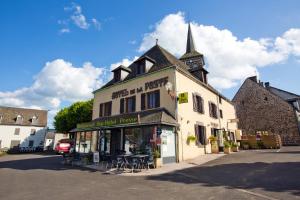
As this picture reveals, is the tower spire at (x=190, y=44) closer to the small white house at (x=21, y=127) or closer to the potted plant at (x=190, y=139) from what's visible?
the potted plant at (x=190, y=139)

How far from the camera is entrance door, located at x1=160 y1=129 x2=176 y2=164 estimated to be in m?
12.7

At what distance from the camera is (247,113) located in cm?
2967

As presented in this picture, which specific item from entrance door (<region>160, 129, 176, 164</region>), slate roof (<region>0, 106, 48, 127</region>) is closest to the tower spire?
entrance door (<region>160, 129, 176, 164</region>)

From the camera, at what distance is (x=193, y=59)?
97.9 feet

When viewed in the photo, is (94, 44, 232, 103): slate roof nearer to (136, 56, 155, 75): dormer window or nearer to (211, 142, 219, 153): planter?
(136, 56, 155, 75): dormer window

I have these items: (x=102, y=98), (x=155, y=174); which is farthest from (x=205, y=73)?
(x=155, y=174)

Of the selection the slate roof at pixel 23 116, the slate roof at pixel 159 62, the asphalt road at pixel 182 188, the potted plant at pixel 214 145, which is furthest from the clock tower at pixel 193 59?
the slate roof at pixel 23 116

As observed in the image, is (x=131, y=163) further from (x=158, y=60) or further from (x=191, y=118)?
(x=158, y=60)

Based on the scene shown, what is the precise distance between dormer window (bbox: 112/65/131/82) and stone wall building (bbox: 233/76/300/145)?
19460mm

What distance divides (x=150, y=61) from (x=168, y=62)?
1839 millimetres

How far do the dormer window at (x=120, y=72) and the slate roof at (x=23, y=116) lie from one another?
35.4m

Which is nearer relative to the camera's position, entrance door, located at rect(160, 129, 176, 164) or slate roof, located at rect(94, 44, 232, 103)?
entrance door, located at rect(160, 129, 176, 164)

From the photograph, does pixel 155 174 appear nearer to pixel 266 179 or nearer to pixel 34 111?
pixel 266 179

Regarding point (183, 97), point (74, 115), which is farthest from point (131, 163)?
point (74, 115)
